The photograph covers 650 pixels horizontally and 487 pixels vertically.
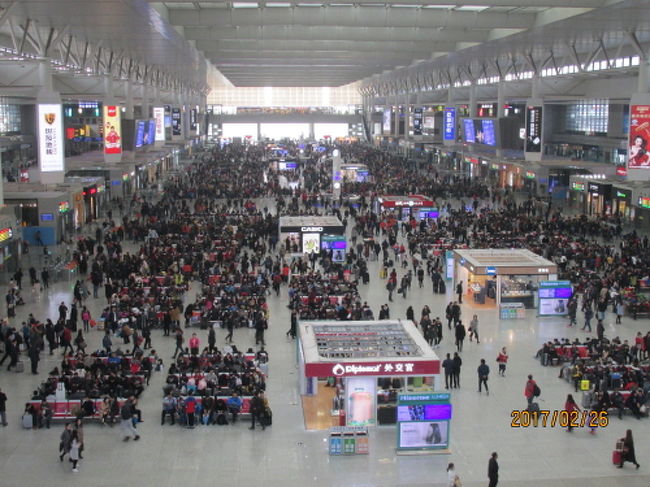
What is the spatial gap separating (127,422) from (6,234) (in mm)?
14460

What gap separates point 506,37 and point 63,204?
2280 centimetres

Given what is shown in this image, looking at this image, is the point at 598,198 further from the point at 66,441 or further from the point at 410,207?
the point at 66,441

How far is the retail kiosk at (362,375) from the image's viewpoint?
1482cm

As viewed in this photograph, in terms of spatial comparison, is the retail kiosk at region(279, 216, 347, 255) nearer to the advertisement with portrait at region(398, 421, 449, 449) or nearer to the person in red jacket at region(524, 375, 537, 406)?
the person in red jacket at region(524, 375, 537, 406)

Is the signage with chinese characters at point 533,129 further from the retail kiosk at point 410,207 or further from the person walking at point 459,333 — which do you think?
the person walking at point 459,333

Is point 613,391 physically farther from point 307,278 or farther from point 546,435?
point 307,278

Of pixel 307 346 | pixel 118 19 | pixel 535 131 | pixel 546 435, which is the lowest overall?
pixel 546 435

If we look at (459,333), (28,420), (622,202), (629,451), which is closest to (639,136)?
(622,202)

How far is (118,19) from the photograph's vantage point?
29578 mm

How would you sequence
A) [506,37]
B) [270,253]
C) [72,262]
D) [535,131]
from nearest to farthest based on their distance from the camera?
1. [72,262]
2. [270,253]
3. [506,37]
4. [535,131]

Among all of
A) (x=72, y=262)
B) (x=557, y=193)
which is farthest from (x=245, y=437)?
(x=557, y=193)

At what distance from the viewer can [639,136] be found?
3428 cm
